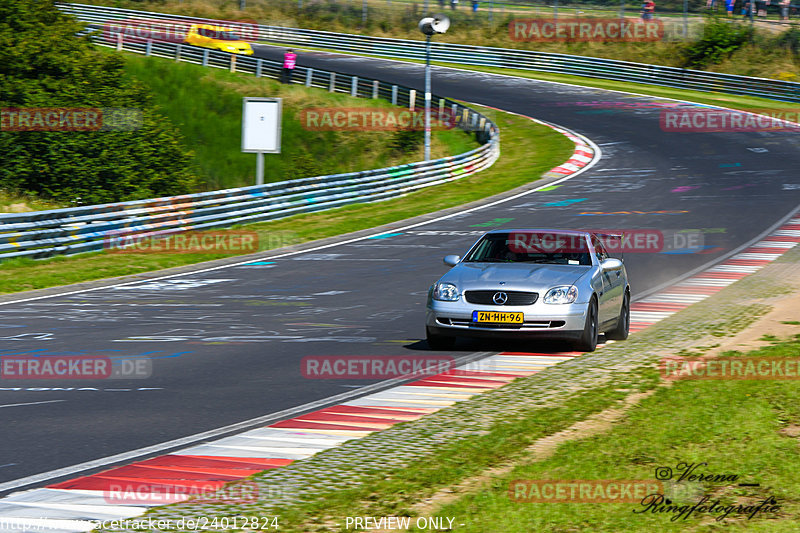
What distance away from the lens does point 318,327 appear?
14.1 metres

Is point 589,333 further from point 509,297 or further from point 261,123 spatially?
point 261,123

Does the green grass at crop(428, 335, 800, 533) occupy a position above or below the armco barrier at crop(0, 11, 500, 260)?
above

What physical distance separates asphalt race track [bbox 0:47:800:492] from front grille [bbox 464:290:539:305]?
2.79 feet

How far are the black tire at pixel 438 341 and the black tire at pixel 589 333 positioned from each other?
145 cm

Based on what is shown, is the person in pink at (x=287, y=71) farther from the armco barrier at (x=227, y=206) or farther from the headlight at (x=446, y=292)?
the headlight at (x=446, y=292)

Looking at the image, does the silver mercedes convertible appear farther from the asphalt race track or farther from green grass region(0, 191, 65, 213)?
green grass region(0, 191, 65, 213)

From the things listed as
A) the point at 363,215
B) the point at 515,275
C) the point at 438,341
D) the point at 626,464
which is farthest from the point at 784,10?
the point at 626,464

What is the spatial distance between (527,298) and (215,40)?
50118 millimetres

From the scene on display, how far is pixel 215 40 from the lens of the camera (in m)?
58.4

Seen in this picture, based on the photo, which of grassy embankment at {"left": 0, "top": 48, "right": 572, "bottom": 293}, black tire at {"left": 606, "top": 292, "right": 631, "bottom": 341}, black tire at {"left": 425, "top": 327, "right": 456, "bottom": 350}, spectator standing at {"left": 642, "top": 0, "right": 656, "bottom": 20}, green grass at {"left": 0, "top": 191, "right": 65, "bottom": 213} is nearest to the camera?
black tire at {"left": 425, "top": 327, "right": 456, "bottom": 350}

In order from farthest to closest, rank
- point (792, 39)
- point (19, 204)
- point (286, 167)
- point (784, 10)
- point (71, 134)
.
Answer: point (784, 10) → point (792, 39) → point (286, 167) → point (71, 134) → point (19, 204)

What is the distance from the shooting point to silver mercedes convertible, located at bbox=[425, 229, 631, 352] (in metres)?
11.5

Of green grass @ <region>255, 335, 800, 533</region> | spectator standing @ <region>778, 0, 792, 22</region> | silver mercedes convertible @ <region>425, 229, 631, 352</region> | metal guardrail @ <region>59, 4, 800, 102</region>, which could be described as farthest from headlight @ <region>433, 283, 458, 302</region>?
spectator standing @ <region>778, 0, 792, 22</region>

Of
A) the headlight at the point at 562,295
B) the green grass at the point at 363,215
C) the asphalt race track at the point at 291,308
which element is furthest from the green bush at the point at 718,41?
the headlight at the point at 562,295
